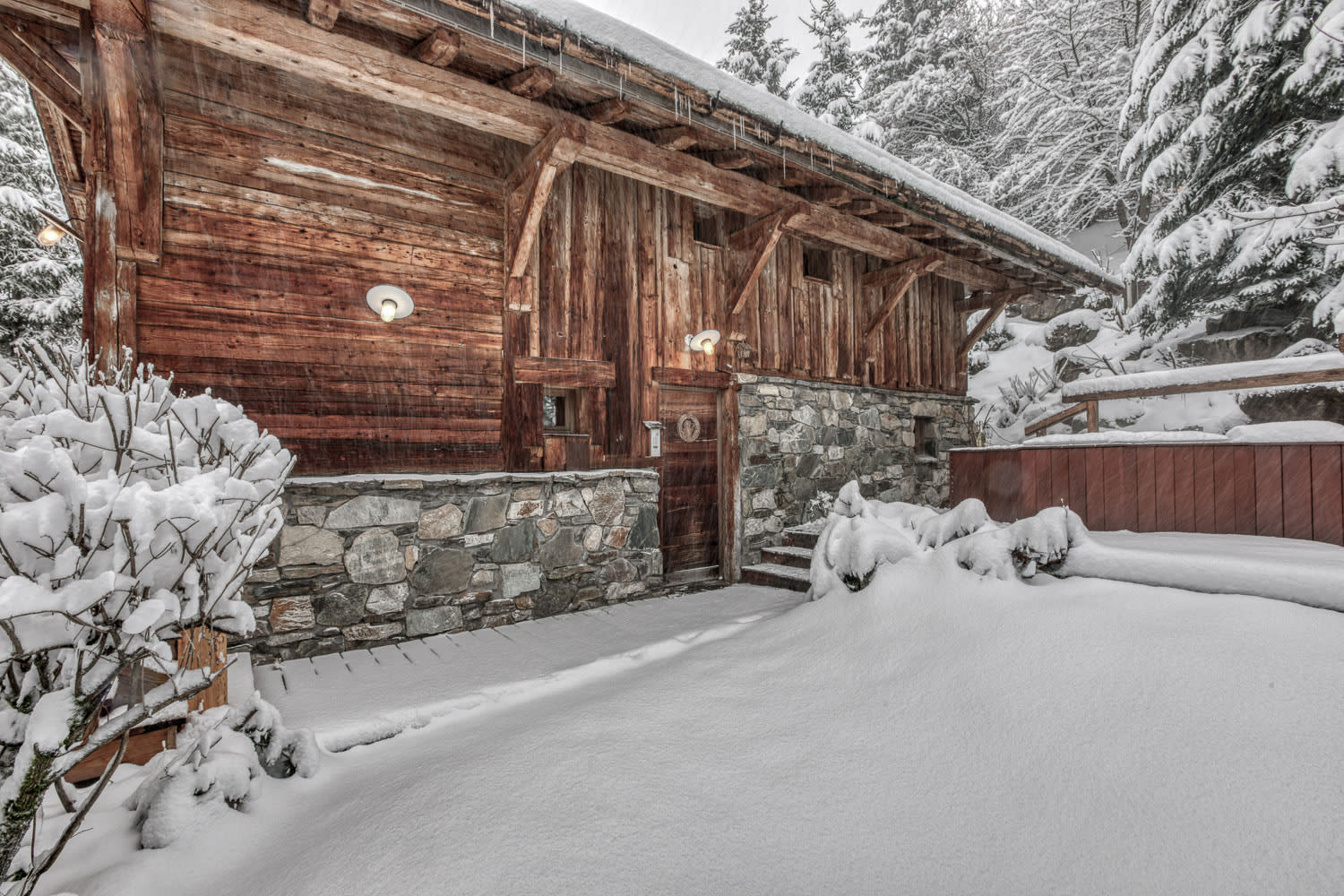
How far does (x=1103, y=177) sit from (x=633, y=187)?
14853 mm

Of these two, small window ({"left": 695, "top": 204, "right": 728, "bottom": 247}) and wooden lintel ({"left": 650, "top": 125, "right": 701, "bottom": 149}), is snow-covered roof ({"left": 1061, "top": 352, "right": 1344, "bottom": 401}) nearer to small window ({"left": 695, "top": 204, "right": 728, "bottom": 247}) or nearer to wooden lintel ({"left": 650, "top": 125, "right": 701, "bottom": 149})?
small window ({"left": 695, "top": 204, "right": 728, "bottom": 247})

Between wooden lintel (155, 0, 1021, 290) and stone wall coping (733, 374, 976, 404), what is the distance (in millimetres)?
1639

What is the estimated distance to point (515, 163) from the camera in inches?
196

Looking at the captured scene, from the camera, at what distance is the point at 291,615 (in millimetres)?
3838

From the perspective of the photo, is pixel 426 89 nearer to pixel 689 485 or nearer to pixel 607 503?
pixel 607 503

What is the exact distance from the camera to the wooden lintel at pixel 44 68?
3.31 m

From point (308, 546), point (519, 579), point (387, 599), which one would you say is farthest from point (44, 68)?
point (519, 579)

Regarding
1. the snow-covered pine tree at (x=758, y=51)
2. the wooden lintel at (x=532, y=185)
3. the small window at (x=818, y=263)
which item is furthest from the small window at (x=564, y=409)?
the snow-covered pine tree at (x=758, y=51)

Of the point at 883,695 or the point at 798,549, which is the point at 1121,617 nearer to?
the point at 883,695

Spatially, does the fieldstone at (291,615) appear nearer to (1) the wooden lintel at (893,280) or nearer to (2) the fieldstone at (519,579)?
(2) the fieldstone at (519,579)

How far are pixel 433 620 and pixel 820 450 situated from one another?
471 centimetres

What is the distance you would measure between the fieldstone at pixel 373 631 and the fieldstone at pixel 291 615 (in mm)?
241

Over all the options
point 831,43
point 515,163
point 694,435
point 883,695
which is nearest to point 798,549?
point 694,435

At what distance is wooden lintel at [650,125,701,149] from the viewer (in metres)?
4.53
